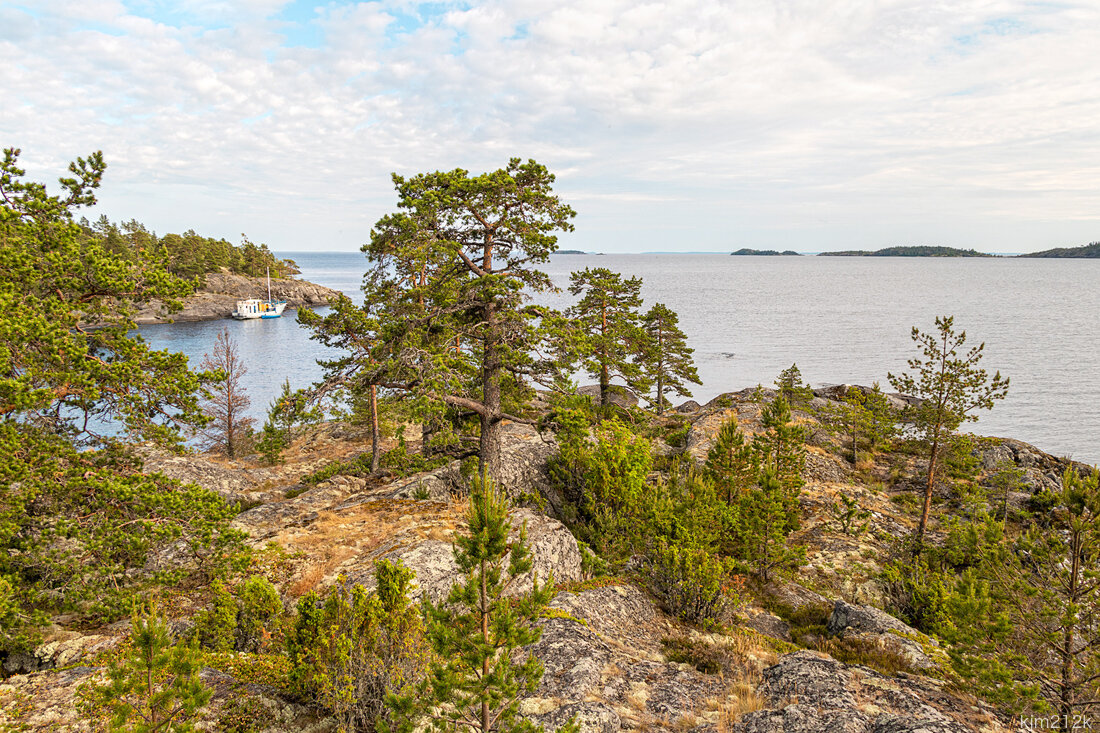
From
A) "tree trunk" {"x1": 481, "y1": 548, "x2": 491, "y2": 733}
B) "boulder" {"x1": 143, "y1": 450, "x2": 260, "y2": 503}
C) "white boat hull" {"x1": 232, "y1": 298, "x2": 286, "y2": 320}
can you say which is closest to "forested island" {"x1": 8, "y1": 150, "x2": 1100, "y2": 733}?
"tree trunk" {"x1": 481, "y1": 548, "x2": 491, "y2": 733}

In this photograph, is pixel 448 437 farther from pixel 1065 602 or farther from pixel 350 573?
pixel 1065 602

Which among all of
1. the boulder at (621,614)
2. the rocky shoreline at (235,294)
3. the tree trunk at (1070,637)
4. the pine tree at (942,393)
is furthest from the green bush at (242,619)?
the rocky shoreline at (235,294)

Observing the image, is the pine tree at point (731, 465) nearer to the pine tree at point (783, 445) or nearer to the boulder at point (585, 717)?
the pine tree at point (783, 445)

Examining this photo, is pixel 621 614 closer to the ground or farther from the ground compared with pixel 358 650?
closer to the ground

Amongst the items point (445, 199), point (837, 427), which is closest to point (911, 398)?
point (837, 427)

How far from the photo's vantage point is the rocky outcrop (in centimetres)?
596

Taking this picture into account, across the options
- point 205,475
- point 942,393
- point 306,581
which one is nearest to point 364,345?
point 306,581

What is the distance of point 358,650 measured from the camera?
6.43 m

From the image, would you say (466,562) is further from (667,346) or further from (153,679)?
(667,346)

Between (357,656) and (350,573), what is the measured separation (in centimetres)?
442

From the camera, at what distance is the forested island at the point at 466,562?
19.8 ft

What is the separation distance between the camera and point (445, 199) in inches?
504

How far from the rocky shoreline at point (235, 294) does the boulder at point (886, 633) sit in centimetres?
9070

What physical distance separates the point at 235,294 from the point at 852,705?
118 m
